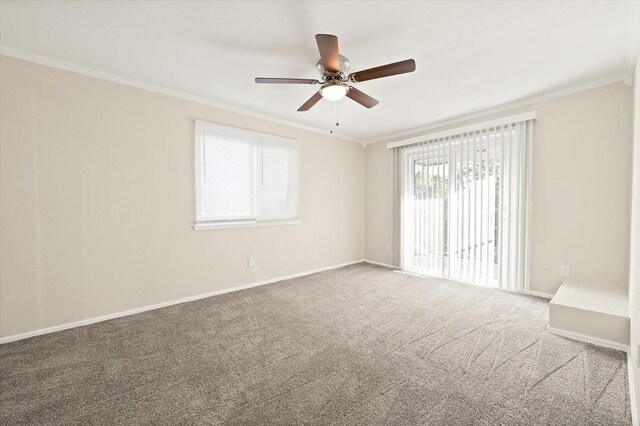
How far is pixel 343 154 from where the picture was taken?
5.24 m

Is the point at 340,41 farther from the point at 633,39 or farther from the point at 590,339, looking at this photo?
the point at 590,339

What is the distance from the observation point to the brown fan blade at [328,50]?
5.74 feet

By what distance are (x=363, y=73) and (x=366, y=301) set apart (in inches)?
99.8

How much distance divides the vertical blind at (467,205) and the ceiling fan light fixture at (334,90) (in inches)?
98.7

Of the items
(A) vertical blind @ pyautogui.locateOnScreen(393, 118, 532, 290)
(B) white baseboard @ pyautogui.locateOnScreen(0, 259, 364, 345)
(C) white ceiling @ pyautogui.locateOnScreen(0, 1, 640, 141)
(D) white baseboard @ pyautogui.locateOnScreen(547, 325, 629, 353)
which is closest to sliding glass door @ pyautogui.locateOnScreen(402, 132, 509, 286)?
(A) vertical blind @ pyautogui.locateOnScreen(393, 118, 532, 290)

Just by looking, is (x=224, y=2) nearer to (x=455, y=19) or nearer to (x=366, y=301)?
(x=455, y=19)

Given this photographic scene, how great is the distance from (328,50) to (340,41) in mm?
442

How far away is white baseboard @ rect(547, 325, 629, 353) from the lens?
2172 mm

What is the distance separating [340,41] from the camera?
7.28 feet

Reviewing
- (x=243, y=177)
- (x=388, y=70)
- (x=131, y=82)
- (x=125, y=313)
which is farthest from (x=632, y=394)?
(x=131, y=82)

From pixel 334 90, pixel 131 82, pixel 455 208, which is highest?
pixel 131 82

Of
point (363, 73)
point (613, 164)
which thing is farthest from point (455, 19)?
point (613, 164)

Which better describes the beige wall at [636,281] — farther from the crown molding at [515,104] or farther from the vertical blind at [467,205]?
the vertical blind at [467,205]

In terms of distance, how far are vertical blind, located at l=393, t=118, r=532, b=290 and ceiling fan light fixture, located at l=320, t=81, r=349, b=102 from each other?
2507 mm
